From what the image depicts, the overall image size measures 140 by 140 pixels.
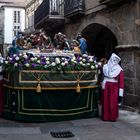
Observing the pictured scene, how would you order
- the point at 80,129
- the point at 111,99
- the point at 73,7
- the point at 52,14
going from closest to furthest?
1. the point at 80,129
2. the point at 111,99
3. the point at 73,7
4. the point at 52,14

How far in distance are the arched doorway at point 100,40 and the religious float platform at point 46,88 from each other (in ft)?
18.2

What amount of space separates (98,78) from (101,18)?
13.5ft

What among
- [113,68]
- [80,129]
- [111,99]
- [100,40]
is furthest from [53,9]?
[80,129]

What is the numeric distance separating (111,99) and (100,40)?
23.9 ft

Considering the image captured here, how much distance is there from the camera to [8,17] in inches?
2154

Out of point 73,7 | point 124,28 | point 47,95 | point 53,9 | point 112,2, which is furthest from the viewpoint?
point 53,9

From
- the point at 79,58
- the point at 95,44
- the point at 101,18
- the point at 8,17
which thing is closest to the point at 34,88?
the point at 79,58

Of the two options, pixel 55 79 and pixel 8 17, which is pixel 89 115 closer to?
pixel 55 79

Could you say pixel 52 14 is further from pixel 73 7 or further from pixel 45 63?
pixel 45 63

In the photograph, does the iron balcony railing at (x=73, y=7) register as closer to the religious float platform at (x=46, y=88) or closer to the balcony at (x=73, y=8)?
the balcony at (x=73, y=8)

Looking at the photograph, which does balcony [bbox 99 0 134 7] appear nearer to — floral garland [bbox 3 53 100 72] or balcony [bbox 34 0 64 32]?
floral garland [bbox 3 53 100 72]

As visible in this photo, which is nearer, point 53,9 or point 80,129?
point 80,129

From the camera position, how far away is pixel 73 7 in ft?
55.0

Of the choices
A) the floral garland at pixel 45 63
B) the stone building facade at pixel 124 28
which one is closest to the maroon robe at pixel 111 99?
the floral garland at pixel 45 63
